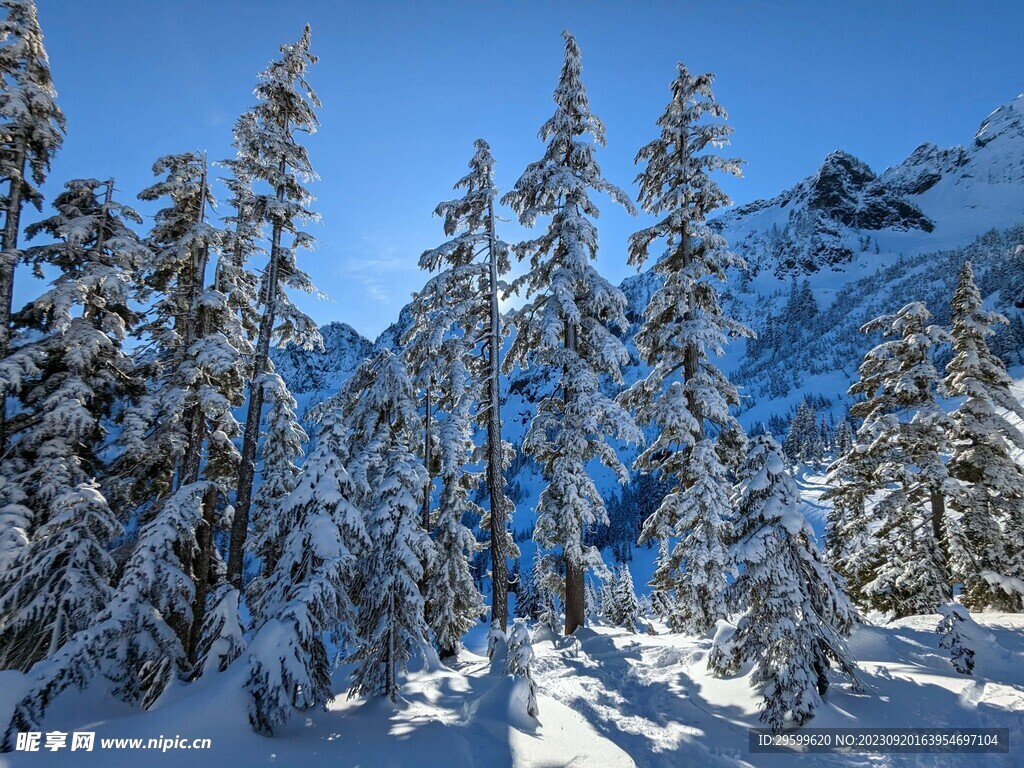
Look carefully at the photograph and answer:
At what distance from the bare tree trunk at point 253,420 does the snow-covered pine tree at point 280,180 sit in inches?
1.1

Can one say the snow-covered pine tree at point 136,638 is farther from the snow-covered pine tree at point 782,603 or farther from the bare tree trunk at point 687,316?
the bare tree trunk at point 687,316

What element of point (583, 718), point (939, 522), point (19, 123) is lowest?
point (583, 718)

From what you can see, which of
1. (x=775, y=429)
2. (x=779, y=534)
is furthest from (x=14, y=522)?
(x=775, y=429)

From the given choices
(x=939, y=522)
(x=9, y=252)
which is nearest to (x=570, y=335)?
(x=939, y=522)

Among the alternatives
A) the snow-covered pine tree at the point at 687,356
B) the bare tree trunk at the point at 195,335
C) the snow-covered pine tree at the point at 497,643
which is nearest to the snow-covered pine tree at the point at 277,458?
the bare tree trunk at the point at 195,335

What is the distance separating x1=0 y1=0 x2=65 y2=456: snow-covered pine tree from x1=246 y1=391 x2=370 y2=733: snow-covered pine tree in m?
9.83

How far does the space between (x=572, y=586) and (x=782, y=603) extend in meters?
8.07

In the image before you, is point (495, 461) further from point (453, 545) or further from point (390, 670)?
point (390, 670)

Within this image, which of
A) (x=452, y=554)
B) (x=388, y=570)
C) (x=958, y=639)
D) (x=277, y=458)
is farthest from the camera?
(x=277, y=458)

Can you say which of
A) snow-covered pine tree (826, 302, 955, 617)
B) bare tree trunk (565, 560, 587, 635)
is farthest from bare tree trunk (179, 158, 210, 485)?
snow-covered pine tree (826, 302, 955, 617)

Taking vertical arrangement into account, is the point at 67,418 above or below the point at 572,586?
above

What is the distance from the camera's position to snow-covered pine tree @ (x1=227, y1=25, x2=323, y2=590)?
13305 mm

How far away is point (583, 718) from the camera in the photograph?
8414 mm

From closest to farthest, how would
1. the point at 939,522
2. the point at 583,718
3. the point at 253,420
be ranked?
the point at 583,718, the point at 253,420, the point at 939,522
